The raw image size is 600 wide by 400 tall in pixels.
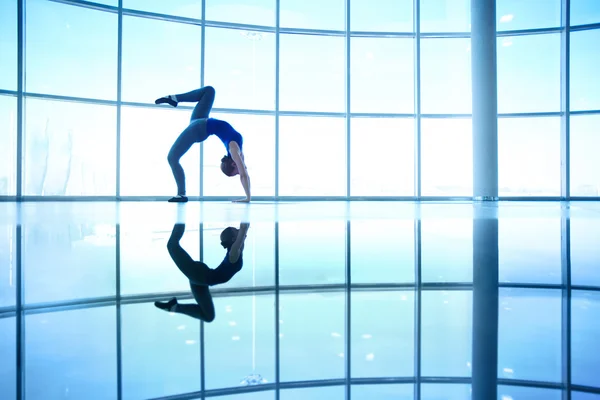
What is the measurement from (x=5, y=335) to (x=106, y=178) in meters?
7.71

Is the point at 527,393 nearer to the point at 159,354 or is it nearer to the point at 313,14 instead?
the point at 159,354

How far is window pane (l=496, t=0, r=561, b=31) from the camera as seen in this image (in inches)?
→ 341

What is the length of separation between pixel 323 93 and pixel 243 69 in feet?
5.30

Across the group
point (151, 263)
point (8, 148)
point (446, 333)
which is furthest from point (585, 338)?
point (8, 148)

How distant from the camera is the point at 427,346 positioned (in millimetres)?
552

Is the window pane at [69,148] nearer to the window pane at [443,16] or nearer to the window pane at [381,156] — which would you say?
the window pane at [381,156]

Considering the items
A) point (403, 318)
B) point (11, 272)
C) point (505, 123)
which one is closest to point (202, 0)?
point (505, 123)

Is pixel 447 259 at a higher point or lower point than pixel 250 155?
lower

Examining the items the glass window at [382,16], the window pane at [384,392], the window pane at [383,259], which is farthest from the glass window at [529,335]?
the glass window at [382,16]

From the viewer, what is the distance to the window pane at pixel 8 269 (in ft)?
2.69

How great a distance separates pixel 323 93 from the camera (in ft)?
28.5

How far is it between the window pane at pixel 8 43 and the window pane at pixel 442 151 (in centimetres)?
722

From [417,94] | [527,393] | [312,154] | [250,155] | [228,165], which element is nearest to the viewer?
[527,393]

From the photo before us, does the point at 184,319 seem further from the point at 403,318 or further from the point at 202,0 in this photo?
the point at 202,0
